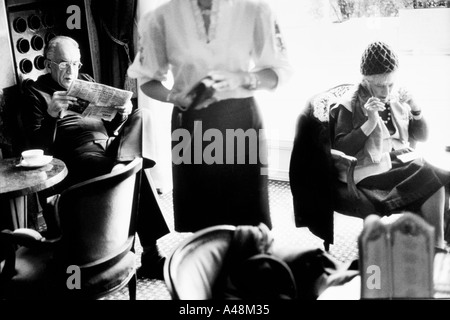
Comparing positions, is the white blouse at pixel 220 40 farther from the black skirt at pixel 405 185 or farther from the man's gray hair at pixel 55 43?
the black skirt at pixel 405 185

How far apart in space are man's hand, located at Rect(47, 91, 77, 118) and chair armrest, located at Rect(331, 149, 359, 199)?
1.00m

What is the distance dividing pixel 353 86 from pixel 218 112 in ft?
1.70

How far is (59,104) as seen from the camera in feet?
5.88

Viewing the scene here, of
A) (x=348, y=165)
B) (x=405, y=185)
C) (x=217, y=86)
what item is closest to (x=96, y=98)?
(x=217, y=86)

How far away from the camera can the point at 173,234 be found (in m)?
1.90

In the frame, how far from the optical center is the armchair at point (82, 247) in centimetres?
173

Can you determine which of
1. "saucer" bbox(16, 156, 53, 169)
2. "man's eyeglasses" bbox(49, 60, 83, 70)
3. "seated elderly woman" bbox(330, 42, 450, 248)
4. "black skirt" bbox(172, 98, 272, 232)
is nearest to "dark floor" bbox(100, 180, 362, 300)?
"black skirt" bbox(172, 98, 272, 232)

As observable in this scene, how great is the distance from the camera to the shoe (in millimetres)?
2018

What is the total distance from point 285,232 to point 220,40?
2.37ft

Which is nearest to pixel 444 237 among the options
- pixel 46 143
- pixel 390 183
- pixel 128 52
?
pixel 390 183

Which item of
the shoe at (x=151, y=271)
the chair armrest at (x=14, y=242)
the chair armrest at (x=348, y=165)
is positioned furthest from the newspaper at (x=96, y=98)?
the chair armrest at (x=348, y=165)

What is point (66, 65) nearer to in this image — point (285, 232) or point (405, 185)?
point (285, 232)

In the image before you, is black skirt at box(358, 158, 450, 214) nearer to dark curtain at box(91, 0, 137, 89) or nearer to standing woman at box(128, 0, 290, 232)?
standing woman at box(128, 0, 290, 232)
